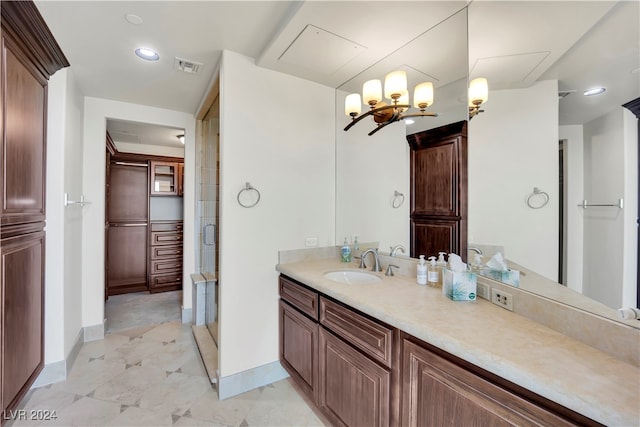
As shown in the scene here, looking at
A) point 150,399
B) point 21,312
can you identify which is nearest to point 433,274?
point 150,399

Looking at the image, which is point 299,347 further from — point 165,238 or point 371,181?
point 165,238

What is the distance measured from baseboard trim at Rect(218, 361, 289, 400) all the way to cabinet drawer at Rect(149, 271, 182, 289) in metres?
3.00

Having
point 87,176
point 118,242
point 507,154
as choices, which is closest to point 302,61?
point 507,154

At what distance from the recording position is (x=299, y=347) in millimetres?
1928

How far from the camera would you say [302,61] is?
6.68ft

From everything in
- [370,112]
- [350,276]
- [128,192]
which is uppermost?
[370,112]

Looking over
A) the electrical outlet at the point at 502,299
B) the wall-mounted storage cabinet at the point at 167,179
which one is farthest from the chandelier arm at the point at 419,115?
the wall-mounted storage cabinet at the point at 167,179

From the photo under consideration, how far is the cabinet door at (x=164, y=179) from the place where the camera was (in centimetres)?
445

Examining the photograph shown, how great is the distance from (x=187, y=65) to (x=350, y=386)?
2.52 m

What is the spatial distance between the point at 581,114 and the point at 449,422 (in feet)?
3.85

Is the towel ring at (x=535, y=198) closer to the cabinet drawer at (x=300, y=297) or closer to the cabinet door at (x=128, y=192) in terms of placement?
the cabinet drawer at (x=300, y=297)

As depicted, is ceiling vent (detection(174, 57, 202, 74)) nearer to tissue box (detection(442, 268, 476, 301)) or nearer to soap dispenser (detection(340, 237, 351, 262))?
soap dispenser (detection(340, 237, 351, 262))

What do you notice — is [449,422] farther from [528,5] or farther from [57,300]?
[57,300]

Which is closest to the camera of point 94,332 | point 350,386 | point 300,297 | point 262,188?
point 350,386
